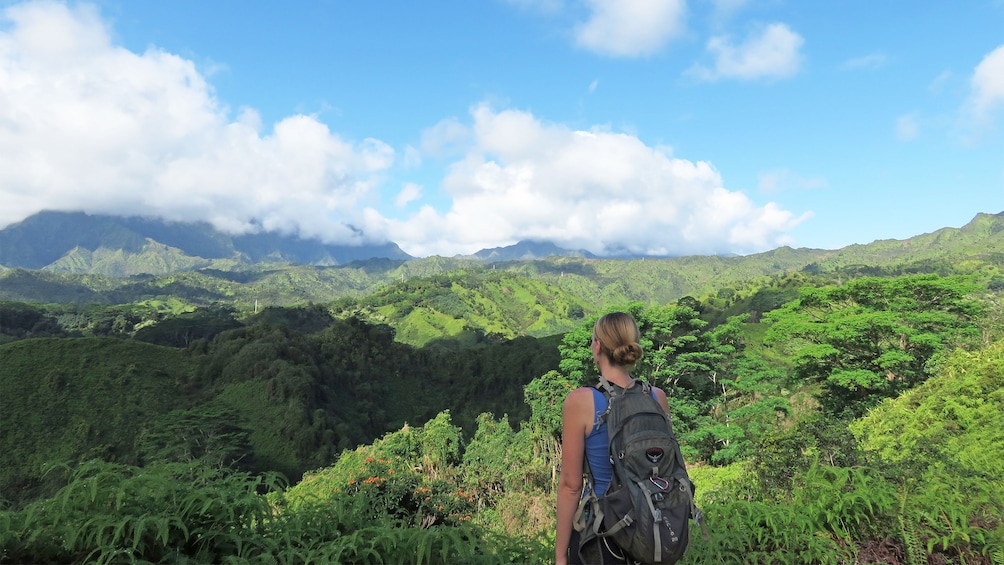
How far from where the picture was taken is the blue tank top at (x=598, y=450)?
6.51ft

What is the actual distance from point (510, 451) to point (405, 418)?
1741 inches

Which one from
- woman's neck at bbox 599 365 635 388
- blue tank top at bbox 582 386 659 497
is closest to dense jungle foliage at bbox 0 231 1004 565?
blue tank top at bbox 582 386 659 497

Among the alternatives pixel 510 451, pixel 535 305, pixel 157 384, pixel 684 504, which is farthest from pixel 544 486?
pixel 535 305

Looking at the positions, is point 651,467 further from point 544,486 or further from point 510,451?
point 510,451

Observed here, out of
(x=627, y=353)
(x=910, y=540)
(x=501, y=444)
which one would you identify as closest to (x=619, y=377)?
(x=627, y=353)

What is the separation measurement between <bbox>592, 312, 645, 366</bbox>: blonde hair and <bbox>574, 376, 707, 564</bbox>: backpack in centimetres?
15

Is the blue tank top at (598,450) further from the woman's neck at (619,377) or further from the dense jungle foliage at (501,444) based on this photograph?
the dense jungle foliage at (501,444)

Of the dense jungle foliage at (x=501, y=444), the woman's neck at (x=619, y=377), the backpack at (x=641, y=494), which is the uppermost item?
the woman's neck at (x=619, y=377)

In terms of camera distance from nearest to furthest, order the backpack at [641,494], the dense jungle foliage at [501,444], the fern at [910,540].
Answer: the backpack at [641,494], the dense jungle foliage at [501,444], the fern at [910,540]

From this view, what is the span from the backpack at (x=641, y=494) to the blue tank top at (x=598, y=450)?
35 mm

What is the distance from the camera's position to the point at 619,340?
207 centimetres

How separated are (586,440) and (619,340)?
47cm

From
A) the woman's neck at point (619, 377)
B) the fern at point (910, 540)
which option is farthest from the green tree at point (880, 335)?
the woman's neck at point (619, 377)

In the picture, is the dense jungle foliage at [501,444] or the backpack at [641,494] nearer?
the backpack at [641,494]
